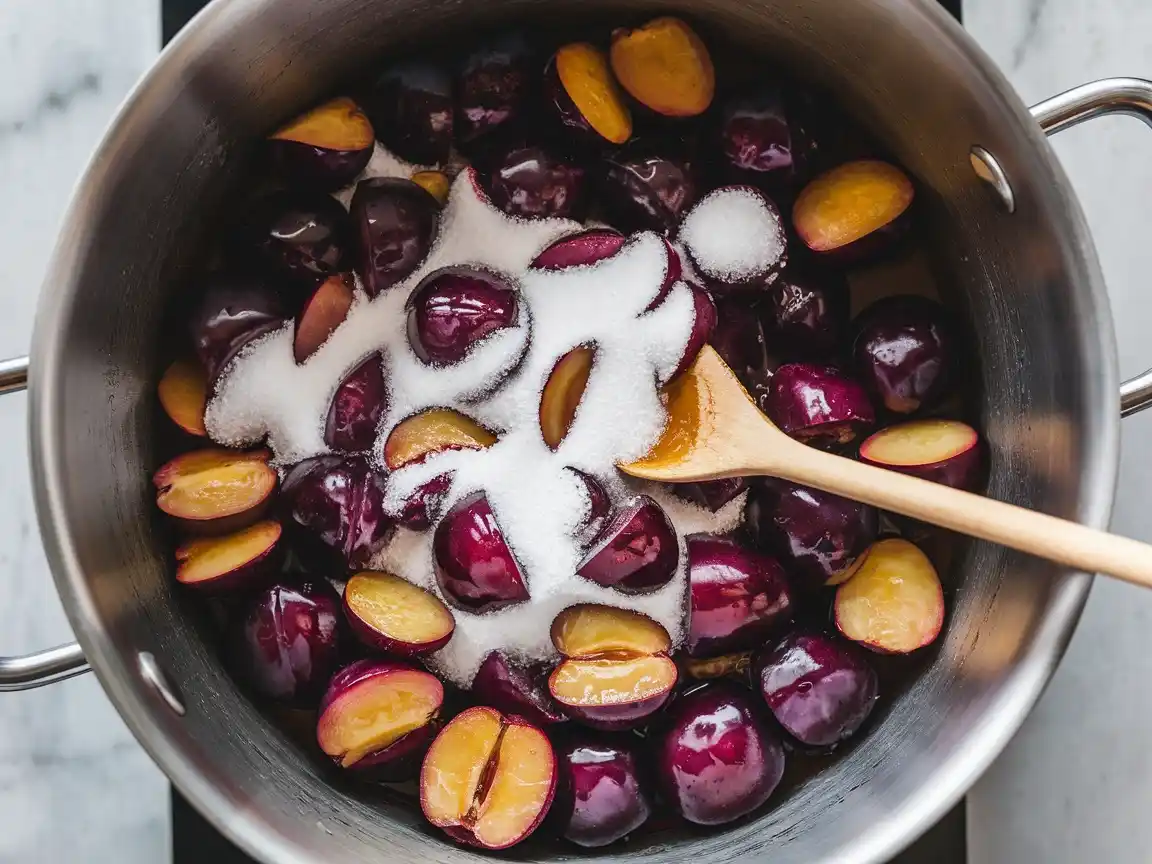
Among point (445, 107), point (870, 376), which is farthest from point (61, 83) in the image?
point (870, 376)

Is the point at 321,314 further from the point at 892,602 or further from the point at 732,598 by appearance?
the point at 892,602

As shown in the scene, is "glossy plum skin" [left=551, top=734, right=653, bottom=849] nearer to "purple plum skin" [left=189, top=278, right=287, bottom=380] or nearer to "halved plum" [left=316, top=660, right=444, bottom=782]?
"halved plum" [left=316, top=660, right=444, bottom=782]

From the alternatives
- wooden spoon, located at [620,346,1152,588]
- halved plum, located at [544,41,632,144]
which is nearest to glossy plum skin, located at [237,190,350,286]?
halved plum, located at [544,41,632,144]

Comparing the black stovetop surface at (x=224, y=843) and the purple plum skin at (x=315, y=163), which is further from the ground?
the purple plum skin at (x=315, y=163)

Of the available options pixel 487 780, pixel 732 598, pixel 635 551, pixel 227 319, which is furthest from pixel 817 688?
pixel 227 319

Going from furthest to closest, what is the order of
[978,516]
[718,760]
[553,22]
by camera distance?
1. [553,22]
2. [718,760]
3. [978,516]

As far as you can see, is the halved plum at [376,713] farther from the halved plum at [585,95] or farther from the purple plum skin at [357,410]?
the halved plum at [585,95]

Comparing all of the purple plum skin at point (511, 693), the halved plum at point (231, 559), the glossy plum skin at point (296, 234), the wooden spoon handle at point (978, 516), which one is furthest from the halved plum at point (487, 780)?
the glossy plum skin at point (296, 234)
